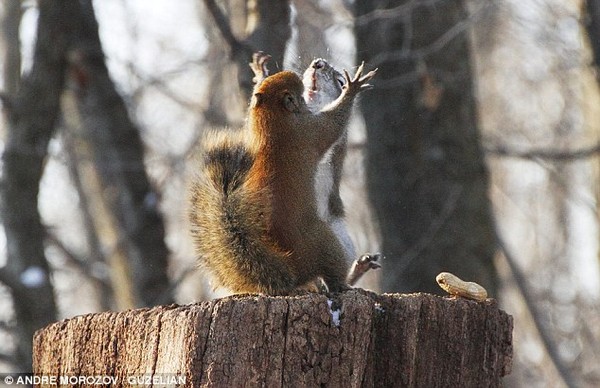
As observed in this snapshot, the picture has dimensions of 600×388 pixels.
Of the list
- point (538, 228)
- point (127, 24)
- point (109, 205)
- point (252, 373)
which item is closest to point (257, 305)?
point (252, 373)

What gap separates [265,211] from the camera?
13.0 feet

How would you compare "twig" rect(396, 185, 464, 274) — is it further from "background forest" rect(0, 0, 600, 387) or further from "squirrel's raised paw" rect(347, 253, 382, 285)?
"squirrel's raised paw" rect(347, 253, 382, 285)

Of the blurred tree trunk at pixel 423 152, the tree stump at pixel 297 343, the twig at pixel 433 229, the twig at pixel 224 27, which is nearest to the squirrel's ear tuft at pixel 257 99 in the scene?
the tree stump at pixel 297 343

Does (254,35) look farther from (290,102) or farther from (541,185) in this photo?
(541,185)

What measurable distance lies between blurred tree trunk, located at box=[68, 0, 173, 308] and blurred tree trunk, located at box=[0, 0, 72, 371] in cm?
90

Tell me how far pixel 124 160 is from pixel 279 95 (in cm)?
494

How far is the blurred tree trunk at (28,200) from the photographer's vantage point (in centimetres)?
717

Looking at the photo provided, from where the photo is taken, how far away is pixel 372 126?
7.77 m

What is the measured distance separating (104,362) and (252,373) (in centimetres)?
59

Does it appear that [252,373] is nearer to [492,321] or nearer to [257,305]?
[257,305]

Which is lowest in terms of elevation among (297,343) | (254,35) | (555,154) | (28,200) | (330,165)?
(555,154)

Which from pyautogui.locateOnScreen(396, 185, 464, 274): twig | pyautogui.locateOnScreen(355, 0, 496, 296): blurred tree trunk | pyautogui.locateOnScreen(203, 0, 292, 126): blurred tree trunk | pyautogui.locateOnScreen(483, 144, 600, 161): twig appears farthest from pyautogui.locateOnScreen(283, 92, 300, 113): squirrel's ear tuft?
pyautogui.locateOnScreen(483, 144, 600, 161): twig

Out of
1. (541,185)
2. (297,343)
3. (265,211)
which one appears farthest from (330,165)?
(541,185)

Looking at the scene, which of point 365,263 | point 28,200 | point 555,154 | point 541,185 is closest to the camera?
point 365,263
